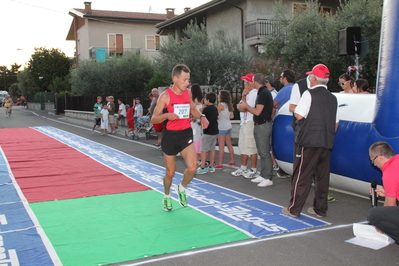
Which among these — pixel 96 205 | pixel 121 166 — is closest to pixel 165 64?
pixel 121 166

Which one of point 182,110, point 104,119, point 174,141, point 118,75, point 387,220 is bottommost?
point 104,119

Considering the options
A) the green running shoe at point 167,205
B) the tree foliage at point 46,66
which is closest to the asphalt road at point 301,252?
the green running shoe at point 167,205

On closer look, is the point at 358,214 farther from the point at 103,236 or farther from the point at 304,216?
the point at 103,236

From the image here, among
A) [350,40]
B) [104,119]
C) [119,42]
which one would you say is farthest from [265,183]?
[119,42]

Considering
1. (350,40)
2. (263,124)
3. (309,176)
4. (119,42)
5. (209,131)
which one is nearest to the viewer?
(309,176)

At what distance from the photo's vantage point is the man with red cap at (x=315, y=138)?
5.65 metres

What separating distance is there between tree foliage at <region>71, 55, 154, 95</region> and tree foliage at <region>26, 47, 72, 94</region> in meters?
23.4

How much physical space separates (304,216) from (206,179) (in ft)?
9.98

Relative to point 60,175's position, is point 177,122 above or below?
above

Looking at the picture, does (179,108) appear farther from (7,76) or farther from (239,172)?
(7,76)

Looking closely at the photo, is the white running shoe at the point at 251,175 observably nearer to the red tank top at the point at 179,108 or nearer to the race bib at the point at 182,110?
the red tank top at the point at 179,108

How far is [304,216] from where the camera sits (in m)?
6.00

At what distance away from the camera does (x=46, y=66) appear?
54000mm

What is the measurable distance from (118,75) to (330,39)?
59.5 feet
